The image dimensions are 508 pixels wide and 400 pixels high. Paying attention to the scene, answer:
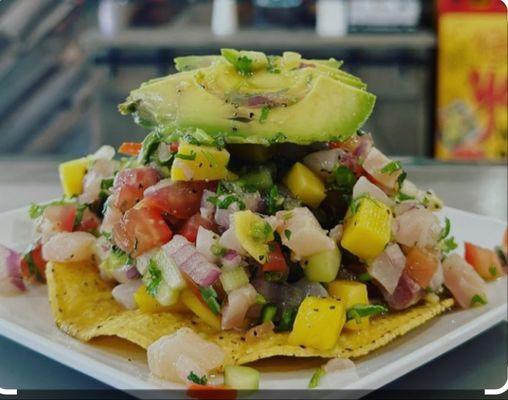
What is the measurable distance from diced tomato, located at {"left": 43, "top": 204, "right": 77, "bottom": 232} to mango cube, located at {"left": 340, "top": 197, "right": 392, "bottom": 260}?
0.52 m

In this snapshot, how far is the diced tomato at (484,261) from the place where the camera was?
1.65 m

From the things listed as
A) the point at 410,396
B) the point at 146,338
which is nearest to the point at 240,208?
the point at 146,338

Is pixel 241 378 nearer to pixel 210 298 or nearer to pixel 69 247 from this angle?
pixel 210 298

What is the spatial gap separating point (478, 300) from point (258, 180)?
0.42 meters

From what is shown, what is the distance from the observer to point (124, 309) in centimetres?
144

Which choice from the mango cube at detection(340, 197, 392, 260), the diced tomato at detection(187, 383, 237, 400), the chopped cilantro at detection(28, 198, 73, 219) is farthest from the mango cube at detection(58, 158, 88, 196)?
the diced tomato at detection(187, 383, 237, 400)

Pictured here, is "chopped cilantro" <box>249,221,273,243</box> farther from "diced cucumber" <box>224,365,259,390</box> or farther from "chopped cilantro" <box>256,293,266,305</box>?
"diced cucumber" <box>224,365,259,390</box>

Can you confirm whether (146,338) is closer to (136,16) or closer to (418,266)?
(418,266)

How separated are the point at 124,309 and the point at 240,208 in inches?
10.2

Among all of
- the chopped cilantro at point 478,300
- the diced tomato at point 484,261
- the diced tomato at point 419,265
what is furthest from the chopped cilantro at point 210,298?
the diced tomato at point 484,261

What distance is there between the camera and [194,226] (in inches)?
54.7

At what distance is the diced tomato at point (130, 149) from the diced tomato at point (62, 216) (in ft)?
0.45

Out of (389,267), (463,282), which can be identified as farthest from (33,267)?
(463,282)

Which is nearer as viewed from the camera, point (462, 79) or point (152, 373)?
point (152, 373)
